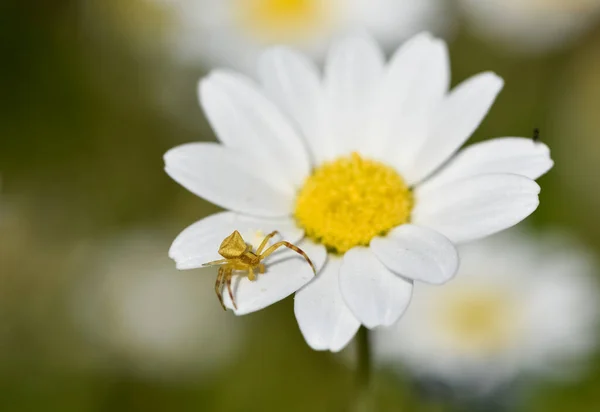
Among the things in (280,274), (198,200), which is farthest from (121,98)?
(280,274)

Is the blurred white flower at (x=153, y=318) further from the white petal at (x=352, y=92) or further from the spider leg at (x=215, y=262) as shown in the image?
the spider leg at (x=215, y=262)

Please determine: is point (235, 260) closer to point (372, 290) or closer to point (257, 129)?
point (372, 290)

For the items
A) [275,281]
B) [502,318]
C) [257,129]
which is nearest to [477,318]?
[502,318]

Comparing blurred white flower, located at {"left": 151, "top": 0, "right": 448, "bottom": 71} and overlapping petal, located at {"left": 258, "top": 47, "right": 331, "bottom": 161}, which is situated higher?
blurred white flower, located at {"left": 151, "top": 0, "right": 448, "bottom": 71}

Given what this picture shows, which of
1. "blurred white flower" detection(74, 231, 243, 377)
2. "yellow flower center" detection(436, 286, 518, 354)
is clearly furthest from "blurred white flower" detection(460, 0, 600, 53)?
"blurred white flower" detection(74, 231, 243, 377)

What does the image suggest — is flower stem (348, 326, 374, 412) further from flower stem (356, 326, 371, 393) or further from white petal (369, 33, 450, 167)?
white petal (369, 33, 450, 167)

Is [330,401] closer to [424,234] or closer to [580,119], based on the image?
[424,234]

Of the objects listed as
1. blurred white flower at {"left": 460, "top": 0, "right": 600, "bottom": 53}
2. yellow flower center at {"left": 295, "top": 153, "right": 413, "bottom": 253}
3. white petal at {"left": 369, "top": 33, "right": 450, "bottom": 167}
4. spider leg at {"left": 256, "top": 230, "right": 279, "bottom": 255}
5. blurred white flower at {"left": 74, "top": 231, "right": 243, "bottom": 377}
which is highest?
blurred white flower at {"left": 460, "top": 0, "right": 600, "bottom": 53}
